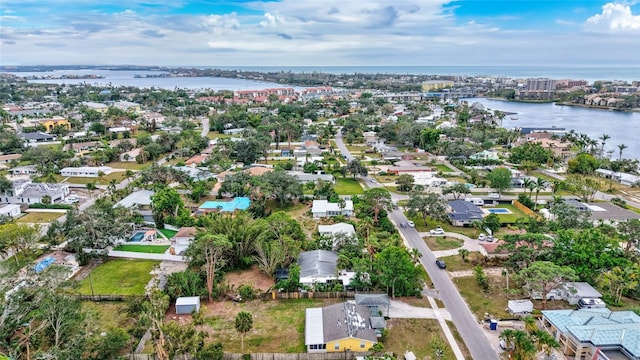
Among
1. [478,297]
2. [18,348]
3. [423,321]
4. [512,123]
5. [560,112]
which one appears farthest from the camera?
[560,112]

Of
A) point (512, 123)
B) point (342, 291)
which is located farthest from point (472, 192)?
point (512, 123)

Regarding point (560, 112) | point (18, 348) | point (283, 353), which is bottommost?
point (283, 353)

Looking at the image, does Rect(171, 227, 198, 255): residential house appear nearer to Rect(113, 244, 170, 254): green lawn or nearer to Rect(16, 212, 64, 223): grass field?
Rect(113, 244, 170, 254): green lawn

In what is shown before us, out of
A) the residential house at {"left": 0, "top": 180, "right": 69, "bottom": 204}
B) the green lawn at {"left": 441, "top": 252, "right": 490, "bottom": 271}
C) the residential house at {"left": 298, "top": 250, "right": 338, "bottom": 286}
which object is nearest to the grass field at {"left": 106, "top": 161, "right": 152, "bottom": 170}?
the residential house at {"left": 0, "top": 180, "right": 69, "bottom": 204}

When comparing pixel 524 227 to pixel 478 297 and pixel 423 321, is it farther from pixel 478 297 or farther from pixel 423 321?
pixel 423 321

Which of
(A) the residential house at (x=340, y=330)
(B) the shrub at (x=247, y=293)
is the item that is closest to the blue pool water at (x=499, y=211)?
(A) the residential house at (x=340, y=330)

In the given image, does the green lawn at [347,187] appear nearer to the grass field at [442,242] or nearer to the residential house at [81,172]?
the grass field at [442,242]

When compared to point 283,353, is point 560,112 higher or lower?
higher
